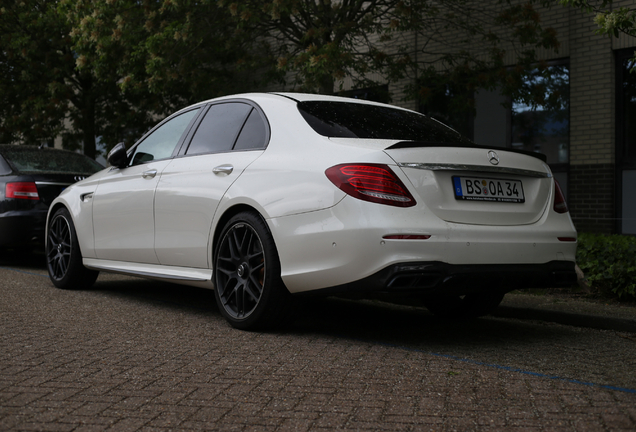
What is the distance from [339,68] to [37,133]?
9.65 m

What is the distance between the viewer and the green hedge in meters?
6.01

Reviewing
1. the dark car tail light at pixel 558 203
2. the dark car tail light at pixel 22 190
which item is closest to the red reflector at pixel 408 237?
the dark car tail light at pixel 558 203

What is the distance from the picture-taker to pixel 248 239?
15.4 feet

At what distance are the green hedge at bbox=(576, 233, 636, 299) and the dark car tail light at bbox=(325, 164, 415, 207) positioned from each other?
2895mm

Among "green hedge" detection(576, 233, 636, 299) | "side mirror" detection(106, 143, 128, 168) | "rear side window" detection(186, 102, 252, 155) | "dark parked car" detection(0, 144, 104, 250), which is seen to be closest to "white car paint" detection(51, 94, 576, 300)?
"rear side window" detection(186, 102, 252, 155)

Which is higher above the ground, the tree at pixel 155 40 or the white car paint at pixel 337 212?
the tree at pixel 155 40

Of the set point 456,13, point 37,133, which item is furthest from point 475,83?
point 37,133

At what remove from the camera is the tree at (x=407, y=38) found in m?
10.2

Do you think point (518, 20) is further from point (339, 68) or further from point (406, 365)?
point (406, 365)

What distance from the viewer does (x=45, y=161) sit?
386 inches

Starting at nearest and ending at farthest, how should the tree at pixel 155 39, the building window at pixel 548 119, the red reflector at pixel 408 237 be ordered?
the red reflector at pixel 408 237 < the tree at pixel 155 39 < the building window at pixel 548 119

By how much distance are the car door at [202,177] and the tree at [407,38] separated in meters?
4.34

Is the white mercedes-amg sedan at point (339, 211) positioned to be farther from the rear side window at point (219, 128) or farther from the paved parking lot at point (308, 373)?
the paved parking lot at point (308, 373)

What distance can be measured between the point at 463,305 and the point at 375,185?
1856 millimetres
